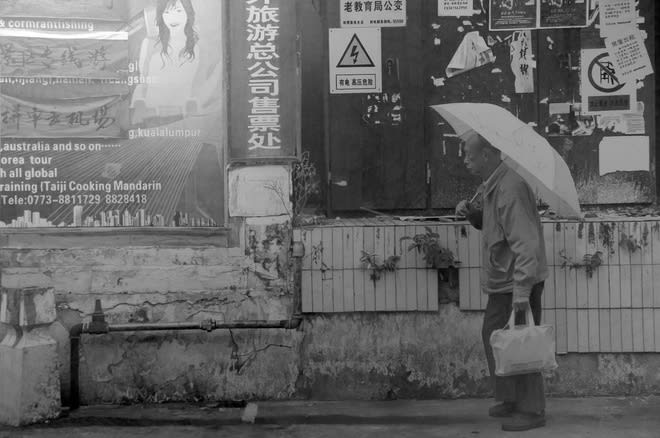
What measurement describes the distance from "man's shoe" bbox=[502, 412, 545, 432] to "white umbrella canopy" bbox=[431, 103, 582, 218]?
131 cm

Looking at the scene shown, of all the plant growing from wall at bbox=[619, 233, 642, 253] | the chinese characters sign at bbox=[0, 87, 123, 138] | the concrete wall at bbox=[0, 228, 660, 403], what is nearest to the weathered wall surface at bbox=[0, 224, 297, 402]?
the concrete wall at bbox=[0, 228, 660, 403]

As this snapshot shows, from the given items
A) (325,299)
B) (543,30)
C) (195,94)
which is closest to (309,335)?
(325,299)

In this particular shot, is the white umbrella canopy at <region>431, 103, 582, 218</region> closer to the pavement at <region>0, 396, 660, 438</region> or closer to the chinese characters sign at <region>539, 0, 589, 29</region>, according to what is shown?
the chinese characters sign at <region>539, 0, 589, 29</region>

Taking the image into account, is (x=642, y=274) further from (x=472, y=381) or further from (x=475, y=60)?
(x=475, y=60)

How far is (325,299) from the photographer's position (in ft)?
19.6

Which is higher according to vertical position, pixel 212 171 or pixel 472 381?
pixel 212 171

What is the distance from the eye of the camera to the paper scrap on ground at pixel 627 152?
6.11m

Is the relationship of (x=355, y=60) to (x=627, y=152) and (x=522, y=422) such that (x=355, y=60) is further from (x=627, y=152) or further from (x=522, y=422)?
(x=522, y=422)

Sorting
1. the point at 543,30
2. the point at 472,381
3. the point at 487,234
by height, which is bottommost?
the point at 472,381

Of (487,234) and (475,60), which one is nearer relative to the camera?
(487,234)

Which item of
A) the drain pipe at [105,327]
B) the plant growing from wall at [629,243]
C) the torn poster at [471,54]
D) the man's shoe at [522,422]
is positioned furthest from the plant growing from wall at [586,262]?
the drain pipe at [105,327]

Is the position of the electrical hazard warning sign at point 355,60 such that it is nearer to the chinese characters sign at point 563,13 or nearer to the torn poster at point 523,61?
the torn poster at point 523,61

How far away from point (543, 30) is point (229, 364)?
333cm

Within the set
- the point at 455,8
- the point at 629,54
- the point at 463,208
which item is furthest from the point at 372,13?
the point at 629,54
